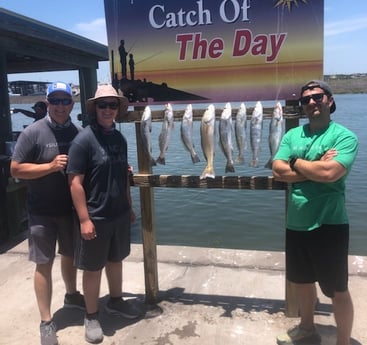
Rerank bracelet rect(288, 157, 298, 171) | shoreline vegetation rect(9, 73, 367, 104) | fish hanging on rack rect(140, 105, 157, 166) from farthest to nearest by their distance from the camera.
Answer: shoreline vegetation rect(9, 73, 367, 104) → fish hanging on rack rect(140, 105, 157, 166) → bracelet rect(288, 157, 298, 171)

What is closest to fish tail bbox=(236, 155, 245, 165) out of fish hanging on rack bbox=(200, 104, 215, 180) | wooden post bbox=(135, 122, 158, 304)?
fish hanging on rack bbox=(200, 104, 215, 180)

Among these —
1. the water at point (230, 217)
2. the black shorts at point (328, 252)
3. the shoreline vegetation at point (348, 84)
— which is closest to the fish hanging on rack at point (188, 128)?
the black shorts at point (328, 252)

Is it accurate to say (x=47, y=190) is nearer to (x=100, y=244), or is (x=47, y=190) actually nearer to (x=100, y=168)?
(x=100, y=168)

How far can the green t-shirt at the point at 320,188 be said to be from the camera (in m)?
2.74

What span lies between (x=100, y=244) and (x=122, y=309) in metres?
0.77

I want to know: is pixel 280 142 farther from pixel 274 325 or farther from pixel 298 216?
pixel 274 325

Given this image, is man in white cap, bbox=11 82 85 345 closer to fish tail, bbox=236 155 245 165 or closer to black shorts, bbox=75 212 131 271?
A: black shorts, bbox=75 212 131 271

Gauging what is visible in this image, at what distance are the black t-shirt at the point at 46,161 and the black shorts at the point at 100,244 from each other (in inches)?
11.8

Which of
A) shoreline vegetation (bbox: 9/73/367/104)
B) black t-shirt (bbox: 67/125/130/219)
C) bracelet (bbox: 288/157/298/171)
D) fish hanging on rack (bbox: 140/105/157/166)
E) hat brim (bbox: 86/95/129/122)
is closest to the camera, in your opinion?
bracelet (bbox: 288/157/298/171)

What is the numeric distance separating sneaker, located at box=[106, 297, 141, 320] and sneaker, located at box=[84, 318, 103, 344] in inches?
12.4

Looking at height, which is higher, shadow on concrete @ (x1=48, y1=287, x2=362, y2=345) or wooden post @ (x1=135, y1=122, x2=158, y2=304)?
wooden post @ (x1=135, y1=122, x2=158, y2=304)

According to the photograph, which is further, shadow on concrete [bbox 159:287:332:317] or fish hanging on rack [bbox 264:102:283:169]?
shadow on concrete [bbox 159:287:332:317]

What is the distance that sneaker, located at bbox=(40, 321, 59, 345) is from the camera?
3240 mm

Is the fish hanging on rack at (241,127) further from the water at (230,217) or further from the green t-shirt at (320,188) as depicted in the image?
the water at (230,217)
